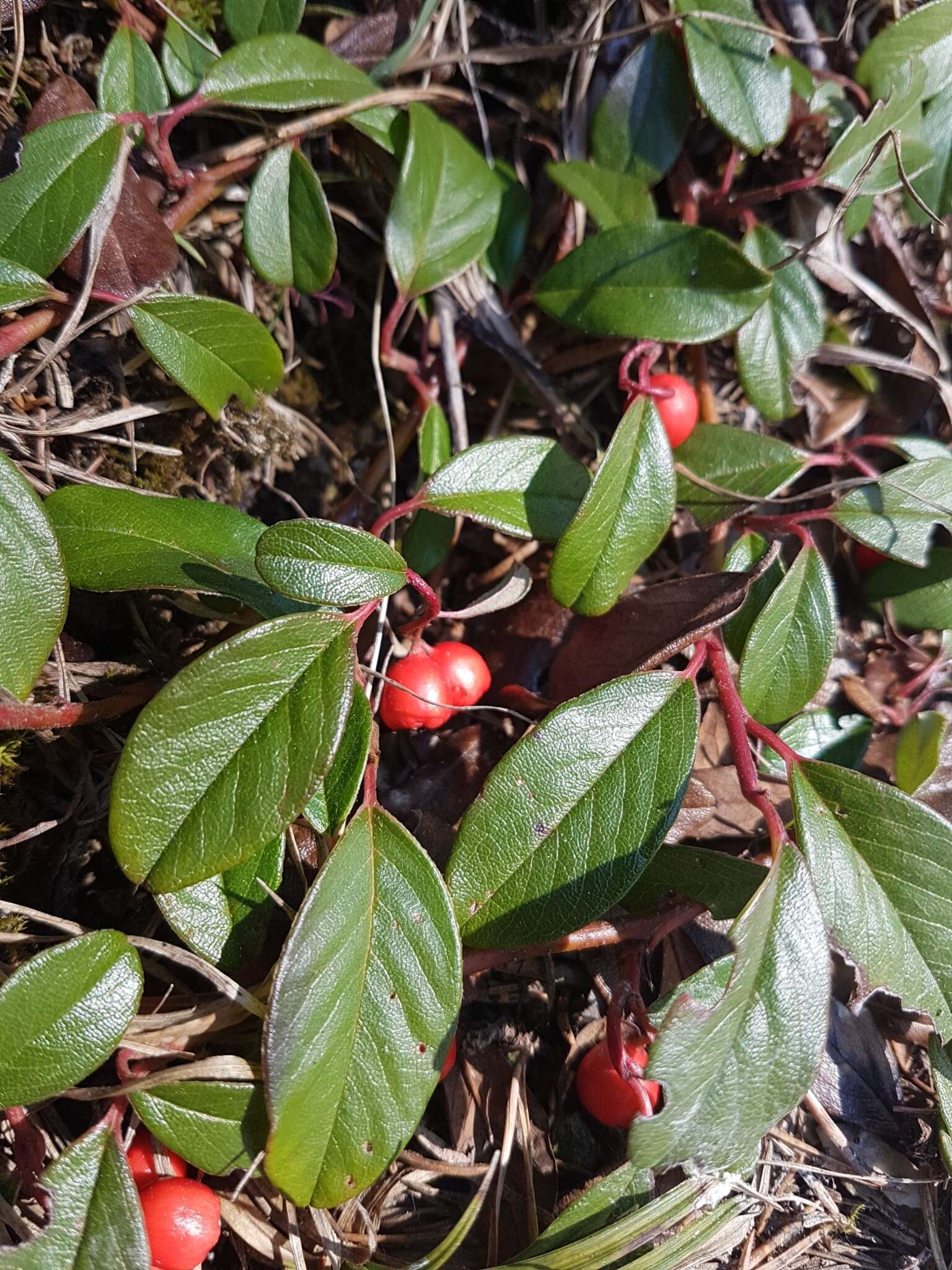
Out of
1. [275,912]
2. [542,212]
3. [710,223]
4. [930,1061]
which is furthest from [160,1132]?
[710,223]

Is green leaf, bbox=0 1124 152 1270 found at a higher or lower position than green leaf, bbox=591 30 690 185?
lower

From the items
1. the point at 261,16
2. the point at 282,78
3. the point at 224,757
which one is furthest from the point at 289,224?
the point at 224,757

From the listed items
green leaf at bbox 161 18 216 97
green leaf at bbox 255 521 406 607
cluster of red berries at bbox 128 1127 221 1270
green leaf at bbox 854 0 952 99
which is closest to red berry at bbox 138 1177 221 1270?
cluster of red berries at bbox 128 1127 221 1270

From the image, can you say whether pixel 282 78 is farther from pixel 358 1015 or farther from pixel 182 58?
pixel 358 1015

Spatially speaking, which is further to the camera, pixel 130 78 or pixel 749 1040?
pixel 130 78

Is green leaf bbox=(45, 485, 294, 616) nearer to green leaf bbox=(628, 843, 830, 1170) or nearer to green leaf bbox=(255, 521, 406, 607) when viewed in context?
green leaf bbox=(255, 521, 406, 607)

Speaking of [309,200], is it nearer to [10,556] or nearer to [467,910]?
[10,556]

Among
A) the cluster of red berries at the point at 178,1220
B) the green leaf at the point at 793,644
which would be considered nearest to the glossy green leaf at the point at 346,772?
the cluster of red berries at the point at 178,1220
